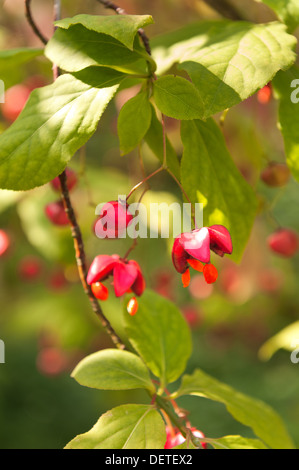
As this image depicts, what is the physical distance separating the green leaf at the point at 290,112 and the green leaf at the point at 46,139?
0.23 metres

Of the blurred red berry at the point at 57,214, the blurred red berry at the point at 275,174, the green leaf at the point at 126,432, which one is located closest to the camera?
the green leaf at the point at 126,432

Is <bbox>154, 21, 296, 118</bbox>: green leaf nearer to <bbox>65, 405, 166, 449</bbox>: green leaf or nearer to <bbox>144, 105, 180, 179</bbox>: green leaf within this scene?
<bbox>144, 105, 180, 179</bbox>: green leaf

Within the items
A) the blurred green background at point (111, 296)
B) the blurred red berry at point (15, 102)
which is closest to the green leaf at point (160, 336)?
the blurred green background at point (111, 296)

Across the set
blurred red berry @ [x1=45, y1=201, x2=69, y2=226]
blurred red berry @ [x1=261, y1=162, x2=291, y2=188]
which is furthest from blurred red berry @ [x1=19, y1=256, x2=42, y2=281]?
blurred red berry @ [x1=261, y1=162, x2=291, y2=188]

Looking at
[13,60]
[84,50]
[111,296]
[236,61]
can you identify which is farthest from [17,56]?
[111,296]

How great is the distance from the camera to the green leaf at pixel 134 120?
59 cm

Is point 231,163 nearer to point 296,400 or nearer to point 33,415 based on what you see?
point 296,400

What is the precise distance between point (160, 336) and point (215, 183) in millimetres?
274

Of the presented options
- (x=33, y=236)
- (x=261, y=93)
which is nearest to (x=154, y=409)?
(x=261, y=93)

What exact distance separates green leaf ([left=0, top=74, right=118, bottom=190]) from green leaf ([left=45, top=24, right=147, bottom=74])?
0.03 metres

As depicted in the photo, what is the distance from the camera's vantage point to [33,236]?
118cm

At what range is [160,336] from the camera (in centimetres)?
79

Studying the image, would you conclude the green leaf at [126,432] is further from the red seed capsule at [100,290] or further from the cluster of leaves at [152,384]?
the red seed capsule at [100,290]

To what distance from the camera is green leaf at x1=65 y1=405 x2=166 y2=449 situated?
0.60 m
